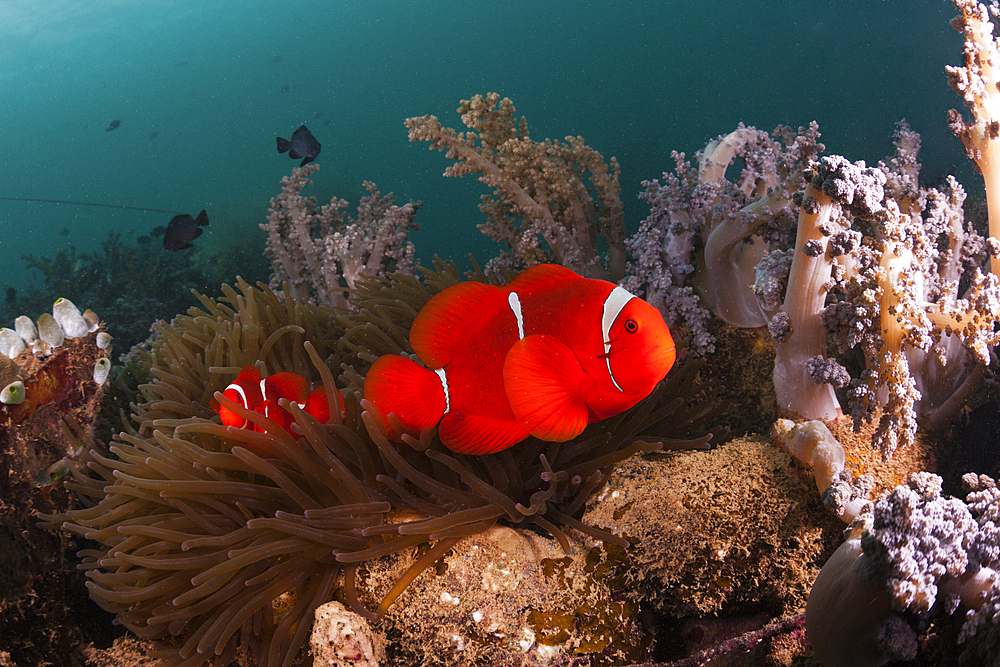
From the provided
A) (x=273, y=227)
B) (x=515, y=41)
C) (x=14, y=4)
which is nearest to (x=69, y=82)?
(x=14, y=4)

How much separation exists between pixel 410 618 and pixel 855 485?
1.17m

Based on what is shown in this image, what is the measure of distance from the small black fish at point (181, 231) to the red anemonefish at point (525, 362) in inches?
161

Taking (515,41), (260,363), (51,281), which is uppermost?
(515,41)

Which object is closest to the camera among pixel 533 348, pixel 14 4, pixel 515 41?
pixel 533 348

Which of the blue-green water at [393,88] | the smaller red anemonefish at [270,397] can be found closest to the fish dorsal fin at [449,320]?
the smaller red anemonefish at [270,397]

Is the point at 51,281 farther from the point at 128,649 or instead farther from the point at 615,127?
the point at 615,127

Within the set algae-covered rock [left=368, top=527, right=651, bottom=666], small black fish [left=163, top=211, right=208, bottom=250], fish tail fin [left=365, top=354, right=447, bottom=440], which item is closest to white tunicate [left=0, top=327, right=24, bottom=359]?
fish tail fin [left=365, top=354, right=447, bottom=440]

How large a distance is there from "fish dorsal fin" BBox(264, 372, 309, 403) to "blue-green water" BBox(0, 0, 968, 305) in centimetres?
282

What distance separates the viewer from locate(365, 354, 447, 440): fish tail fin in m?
1.23

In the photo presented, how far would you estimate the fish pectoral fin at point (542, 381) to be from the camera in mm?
1044

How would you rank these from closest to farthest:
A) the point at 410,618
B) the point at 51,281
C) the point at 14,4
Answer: the point at 410,618 → the point at 51,281 → the point at 14,4

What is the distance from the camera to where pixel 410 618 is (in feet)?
4.03

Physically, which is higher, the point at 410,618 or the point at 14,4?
the point at 14,4

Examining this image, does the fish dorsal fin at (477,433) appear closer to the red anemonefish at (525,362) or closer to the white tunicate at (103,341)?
the red anemonefish at (525,362)
